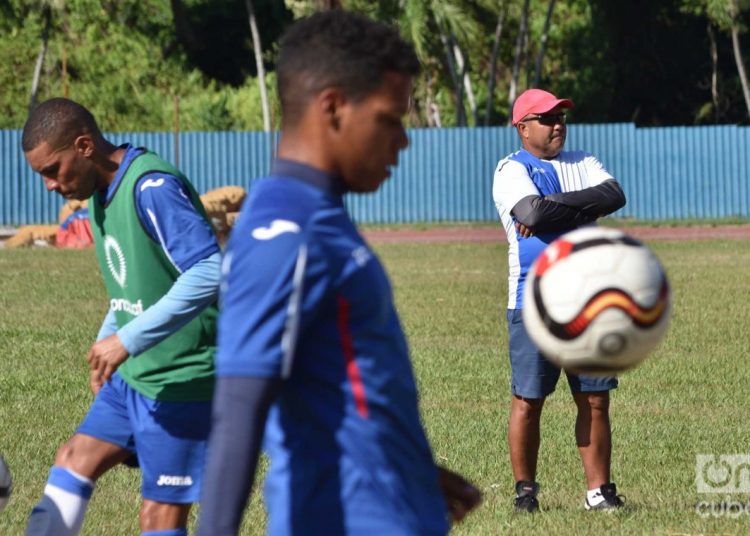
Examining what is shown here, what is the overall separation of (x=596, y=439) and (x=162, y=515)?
9.05 feet

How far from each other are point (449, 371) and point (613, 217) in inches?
941

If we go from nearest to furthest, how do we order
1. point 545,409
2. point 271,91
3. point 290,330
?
point 290,330
point 545,409
point 271,91

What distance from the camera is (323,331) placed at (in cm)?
302

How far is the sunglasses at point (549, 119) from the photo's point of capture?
23.3 feet

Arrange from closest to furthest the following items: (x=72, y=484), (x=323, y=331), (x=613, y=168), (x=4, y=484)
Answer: (x=323, y=331) → (x=72, y=484) → (x=4, y=484) → (x=613, y=168)

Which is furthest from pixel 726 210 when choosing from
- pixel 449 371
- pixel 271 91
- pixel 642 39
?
pixel 449 371

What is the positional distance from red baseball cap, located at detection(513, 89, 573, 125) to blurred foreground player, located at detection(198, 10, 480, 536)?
388cm

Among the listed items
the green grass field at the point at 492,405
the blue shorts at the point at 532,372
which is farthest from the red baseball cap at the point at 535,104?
the green grass field at the point at 492,405

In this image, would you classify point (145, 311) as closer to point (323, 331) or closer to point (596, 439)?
point (323, 331)

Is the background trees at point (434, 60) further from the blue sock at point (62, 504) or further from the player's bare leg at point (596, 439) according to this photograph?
the blue sock at point (62, 504)

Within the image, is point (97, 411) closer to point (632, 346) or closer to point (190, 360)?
point (190, 360)

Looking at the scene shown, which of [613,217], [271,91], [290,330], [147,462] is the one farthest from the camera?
[271,91]

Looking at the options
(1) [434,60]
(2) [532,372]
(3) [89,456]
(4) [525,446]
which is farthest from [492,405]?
(1) [434,60]

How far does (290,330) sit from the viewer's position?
9.51 feet
